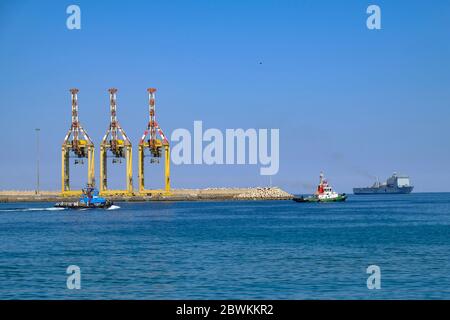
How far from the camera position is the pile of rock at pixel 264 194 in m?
177

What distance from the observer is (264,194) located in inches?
7180

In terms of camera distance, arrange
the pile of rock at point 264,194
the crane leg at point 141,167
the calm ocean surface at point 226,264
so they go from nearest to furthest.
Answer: the calm ocean surface at point 226,264 < the crane leg at point 141,167 < the pile of rock at point 264,194

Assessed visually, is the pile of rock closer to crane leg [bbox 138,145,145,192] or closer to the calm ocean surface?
crane leg [bbox 138,145,145,192]

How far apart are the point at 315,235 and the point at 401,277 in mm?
23178

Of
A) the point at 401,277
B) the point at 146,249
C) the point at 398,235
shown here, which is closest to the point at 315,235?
the point at 398,235

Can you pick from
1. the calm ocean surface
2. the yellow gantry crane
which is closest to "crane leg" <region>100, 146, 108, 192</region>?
the yellow gantry crane

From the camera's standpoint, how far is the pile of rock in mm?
177212

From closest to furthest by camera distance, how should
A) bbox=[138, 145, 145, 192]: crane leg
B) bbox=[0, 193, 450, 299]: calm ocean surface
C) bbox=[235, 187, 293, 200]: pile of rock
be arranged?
bbox=[0, 193, 450, 299]: calm ocean surface → bbox=[138, 145, 145, 192]: crane leg → bbox=[235, 187, 293, 200]: pile of rock

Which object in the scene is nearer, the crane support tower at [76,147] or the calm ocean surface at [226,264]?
the calm ocean surface at [226,264]

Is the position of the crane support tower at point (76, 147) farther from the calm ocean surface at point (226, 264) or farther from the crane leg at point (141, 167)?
the calm ocean surface at point (226, 264)

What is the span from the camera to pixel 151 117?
440 ft

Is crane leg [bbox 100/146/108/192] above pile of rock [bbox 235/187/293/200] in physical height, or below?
above

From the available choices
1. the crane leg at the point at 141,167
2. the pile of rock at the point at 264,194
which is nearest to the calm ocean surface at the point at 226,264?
the crane leg at the point at 141,167
